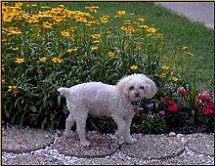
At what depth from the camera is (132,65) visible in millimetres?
5695

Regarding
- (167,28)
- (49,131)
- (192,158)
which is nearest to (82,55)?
(49,131)

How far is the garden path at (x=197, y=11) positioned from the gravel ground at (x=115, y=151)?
20.3 ft

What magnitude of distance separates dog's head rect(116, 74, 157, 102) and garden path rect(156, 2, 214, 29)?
21.3 feet

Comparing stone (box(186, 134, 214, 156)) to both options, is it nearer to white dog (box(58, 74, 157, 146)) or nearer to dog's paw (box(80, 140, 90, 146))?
white dog (box(58, 74, 157, 146))

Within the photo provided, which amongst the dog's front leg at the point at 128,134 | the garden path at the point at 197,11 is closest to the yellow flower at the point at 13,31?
the dog's front leg at the point at 128,134

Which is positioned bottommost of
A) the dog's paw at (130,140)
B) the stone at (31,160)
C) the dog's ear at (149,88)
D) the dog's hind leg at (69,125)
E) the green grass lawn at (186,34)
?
the green grass lawn at (186,34)

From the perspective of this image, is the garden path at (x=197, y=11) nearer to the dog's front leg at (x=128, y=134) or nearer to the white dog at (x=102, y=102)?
the dog's front leg at (x=128, y=134)

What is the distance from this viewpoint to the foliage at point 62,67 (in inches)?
211

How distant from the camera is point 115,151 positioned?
4898mm

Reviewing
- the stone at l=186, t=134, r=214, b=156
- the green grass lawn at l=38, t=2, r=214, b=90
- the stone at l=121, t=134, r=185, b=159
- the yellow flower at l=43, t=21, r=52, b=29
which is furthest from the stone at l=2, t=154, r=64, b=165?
the green grass lawn at l=38, t=2, r=214, b=90

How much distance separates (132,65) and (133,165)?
54.4 inches

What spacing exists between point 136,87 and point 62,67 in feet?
4.20

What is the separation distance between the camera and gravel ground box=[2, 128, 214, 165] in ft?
15.5

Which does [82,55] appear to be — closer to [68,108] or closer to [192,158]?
[68,108]
